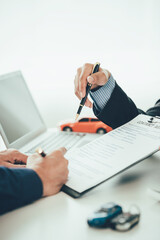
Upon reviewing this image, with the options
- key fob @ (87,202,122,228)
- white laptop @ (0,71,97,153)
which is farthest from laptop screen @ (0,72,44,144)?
key fob @ (87,202,122,228)

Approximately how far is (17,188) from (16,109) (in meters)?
0.69

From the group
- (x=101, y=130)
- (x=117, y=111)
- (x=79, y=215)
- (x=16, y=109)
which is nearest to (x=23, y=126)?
(x=16, y=109)

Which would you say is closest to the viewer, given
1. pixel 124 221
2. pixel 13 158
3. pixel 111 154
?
pixel 124 221

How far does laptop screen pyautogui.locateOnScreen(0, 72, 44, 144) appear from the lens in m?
1.21

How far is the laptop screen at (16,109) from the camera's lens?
1.21 m

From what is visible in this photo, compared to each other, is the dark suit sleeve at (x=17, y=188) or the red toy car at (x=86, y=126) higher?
the dark suit sleeve at (x=17, y=188)

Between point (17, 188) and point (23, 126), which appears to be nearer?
point (17, 188)

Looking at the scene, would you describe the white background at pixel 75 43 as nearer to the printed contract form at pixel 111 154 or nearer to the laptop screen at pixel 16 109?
the laptop screen at pixel 16 109

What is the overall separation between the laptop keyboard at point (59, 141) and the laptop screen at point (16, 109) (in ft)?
0.36

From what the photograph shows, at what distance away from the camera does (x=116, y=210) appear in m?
0.56

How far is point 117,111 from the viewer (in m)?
1.05

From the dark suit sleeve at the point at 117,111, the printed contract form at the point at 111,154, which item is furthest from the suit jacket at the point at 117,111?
the printed contract form at the point at 111,154

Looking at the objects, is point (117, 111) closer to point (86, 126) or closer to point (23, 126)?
point (86, 126)

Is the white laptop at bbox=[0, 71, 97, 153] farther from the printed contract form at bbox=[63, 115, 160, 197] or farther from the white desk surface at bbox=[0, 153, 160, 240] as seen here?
the white desk surface at bbox=[0, 153, 160, 240]
